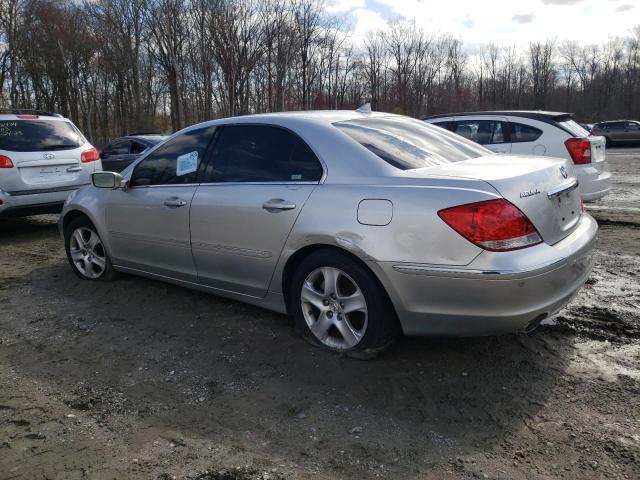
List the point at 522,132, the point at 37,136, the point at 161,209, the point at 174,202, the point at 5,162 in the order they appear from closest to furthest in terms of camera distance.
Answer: the point at 174,202, the point at 161,209, the point at 5,162, the point at 37,136, the point at 522,132

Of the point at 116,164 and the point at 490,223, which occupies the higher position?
the point at 116,164

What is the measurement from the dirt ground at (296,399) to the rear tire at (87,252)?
2.57 feet

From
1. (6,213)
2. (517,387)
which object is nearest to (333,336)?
(517,387)

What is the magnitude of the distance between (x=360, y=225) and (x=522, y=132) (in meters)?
5.90

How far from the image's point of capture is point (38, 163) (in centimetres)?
741

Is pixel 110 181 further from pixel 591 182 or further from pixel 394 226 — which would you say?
pixel 591 182

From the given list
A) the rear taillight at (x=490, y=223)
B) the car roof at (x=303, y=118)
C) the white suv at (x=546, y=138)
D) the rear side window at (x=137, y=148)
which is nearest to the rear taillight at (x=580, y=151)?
the white suv at (x=546, y=138)

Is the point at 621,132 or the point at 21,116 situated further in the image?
the point at 621,132

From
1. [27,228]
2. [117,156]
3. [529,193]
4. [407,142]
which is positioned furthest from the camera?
[117,156]

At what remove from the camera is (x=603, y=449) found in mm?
2398

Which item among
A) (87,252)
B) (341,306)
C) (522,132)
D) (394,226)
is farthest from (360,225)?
(522,132)

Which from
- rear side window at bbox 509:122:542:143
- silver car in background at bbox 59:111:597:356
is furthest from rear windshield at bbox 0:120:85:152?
rear side window at bbox 509:122:542:143

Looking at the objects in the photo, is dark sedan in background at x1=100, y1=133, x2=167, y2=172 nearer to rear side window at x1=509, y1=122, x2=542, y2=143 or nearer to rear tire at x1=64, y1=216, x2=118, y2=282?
rear tire at x1=64, y1=216, x2=118, y2=282

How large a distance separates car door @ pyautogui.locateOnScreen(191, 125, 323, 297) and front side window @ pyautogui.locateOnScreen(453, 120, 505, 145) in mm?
5392
